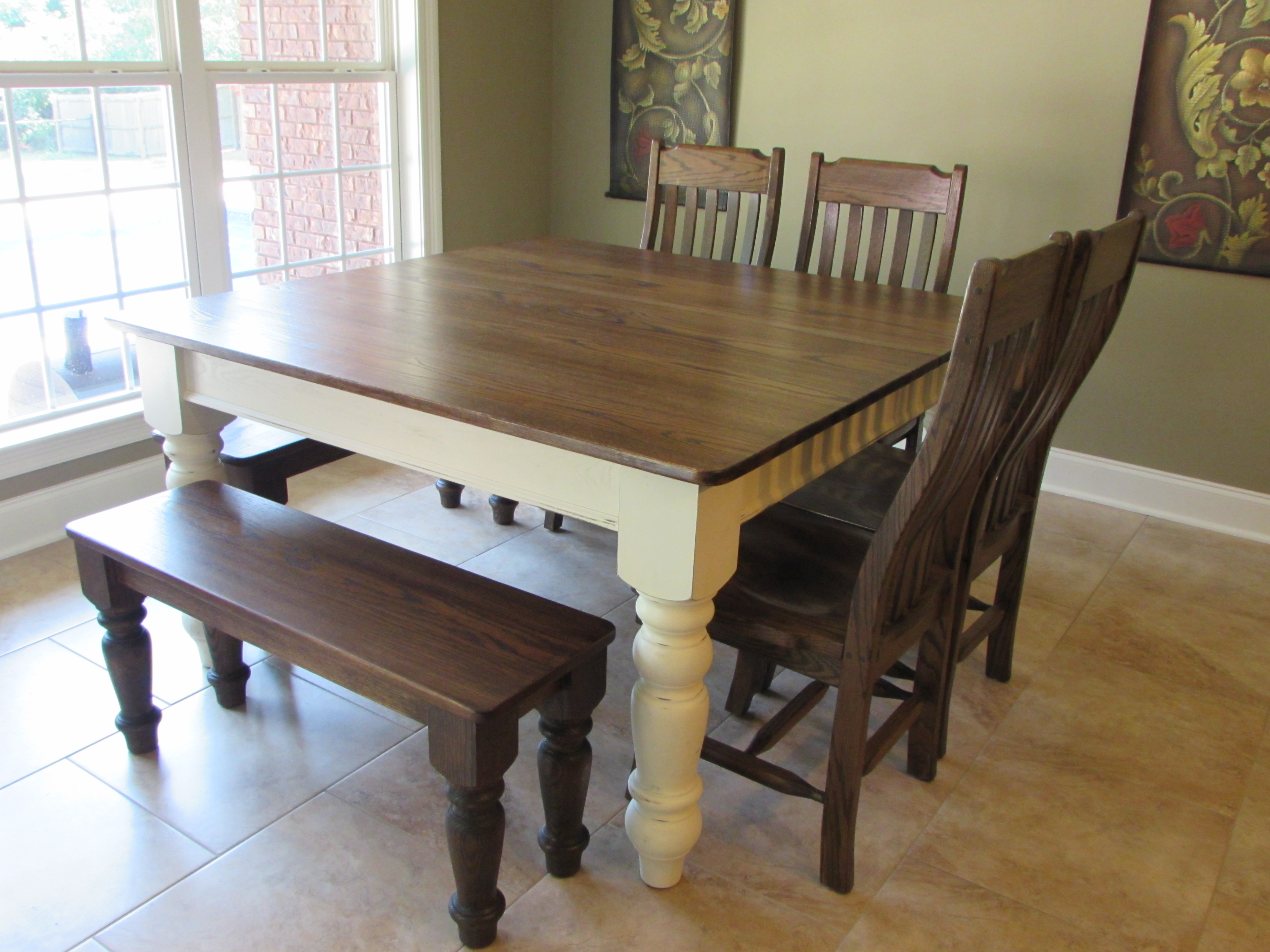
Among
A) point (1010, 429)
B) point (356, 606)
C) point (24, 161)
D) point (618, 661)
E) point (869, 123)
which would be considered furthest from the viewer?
point (869, 123)

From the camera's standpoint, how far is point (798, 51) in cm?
357

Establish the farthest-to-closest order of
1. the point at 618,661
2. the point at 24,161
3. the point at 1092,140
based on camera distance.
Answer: the point at 1092,140 → the point at 24,161 → the point at 618,661

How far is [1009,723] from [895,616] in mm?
705

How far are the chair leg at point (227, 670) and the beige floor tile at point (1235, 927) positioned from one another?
Answer: 5.80 ft

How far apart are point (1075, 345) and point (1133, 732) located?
2.95ft

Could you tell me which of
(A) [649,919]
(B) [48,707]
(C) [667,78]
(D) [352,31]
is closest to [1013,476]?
(A) [649,919]

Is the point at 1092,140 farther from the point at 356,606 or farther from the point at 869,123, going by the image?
the point at 356,606

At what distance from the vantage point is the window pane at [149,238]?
287 centimetres

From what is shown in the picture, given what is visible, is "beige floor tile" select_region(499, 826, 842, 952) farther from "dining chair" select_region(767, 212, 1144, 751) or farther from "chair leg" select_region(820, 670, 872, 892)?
"dining chair" select_region(767, 212, 1144, 751)

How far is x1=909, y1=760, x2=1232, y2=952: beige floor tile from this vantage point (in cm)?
171

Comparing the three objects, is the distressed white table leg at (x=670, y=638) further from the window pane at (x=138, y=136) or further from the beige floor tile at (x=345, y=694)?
the window pane at (x=138, y=136)

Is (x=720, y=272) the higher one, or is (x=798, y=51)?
(x=798, y=51)

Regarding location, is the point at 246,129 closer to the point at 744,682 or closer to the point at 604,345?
the point at 604,345

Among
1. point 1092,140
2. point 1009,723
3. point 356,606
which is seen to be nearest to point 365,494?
point 356,606
